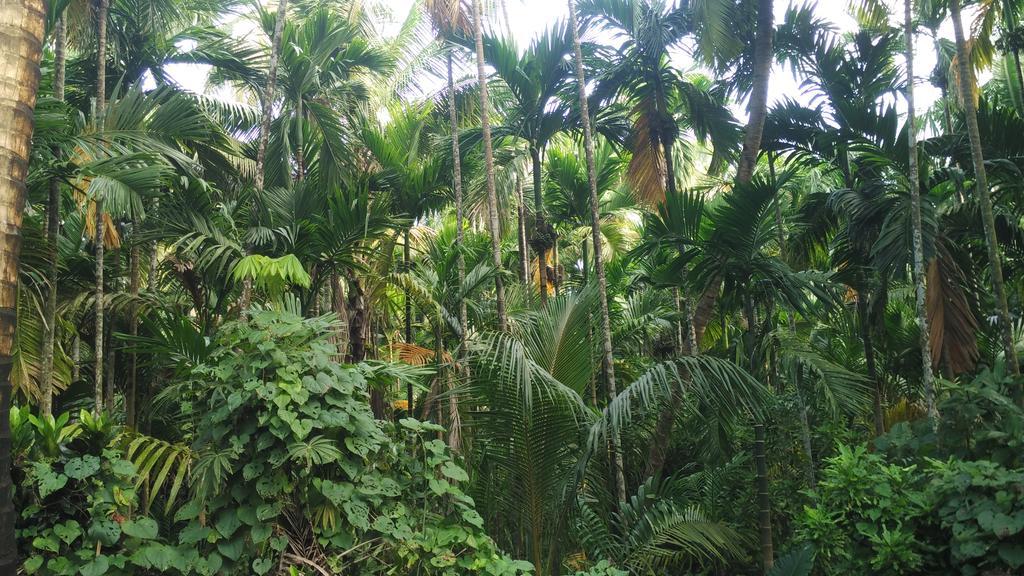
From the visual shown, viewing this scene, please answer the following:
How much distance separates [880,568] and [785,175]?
2.93m

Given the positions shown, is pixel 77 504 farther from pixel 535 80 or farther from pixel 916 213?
pixel 535 80

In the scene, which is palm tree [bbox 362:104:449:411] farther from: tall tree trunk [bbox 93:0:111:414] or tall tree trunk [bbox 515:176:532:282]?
tall tree trunk [bbox 93:0:111:414]

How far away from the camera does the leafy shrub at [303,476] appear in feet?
12.9

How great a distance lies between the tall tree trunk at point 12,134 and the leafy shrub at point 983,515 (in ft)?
16.0

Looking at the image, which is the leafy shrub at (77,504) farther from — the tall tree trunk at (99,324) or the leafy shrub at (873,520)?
the leafy shrub at (873,520)

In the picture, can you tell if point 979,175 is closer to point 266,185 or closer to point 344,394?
point 344,394

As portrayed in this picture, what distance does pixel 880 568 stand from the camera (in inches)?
172

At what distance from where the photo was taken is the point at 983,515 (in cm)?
389

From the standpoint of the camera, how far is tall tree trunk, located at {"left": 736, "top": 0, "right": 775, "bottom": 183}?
6891 millimetres

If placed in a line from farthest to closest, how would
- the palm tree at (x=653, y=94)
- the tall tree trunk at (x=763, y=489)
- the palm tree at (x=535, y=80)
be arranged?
the palm tree at (x=535, y=80) → the palm tree at (x=653, y=94) → the tall tree trunk at (x=763, y=489)

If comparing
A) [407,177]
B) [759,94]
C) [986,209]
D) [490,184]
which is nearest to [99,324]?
[407,177]

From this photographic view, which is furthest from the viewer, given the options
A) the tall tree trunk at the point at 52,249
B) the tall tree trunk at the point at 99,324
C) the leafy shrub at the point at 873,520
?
the tall tree trunk at the point at 99,324

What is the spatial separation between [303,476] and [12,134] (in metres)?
2.27

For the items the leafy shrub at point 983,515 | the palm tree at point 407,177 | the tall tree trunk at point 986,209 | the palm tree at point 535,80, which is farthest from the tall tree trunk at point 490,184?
the tall tree trunk at point 986,209
